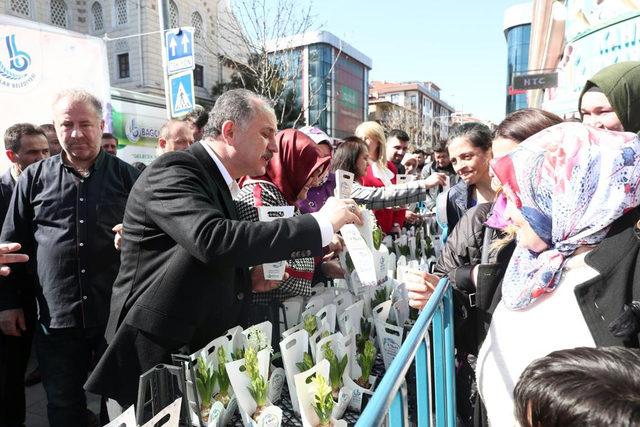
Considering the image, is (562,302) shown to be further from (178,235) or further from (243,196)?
(243,196)

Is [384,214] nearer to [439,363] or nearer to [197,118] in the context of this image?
[197,118]

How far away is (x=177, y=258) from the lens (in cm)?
153

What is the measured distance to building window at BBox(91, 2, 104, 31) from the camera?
89.8ft

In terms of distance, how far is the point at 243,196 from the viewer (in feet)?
6.72

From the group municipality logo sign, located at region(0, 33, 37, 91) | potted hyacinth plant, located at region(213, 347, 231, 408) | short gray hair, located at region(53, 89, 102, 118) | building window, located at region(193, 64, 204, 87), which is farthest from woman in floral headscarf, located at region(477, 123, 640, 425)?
building window, located at region(193, 64, 204, 87)

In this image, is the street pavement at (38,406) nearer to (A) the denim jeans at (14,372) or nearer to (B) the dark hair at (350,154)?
(A) the denim jeans at (14,372)

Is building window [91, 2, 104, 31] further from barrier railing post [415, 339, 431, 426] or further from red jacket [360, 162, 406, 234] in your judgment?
barrier railing post [415, 339, 431, 426]

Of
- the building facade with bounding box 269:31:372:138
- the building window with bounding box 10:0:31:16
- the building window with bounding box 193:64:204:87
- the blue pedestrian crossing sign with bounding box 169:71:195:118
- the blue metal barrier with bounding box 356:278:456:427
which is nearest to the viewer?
the blue metal barrier with bounding box 356:278:456:427

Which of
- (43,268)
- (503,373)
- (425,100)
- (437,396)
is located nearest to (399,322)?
(437,396)

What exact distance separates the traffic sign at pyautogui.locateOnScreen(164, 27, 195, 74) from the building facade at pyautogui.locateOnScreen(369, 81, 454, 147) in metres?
32.3

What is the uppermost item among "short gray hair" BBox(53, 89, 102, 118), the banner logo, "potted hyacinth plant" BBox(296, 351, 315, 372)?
the banner logo

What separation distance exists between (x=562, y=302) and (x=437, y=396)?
2.23 ft

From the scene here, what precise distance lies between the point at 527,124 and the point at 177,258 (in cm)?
168

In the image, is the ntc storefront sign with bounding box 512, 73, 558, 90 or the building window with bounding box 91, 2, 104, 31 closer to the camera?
the ntc storefront sign with bounding box 512, 73, 558, 90
